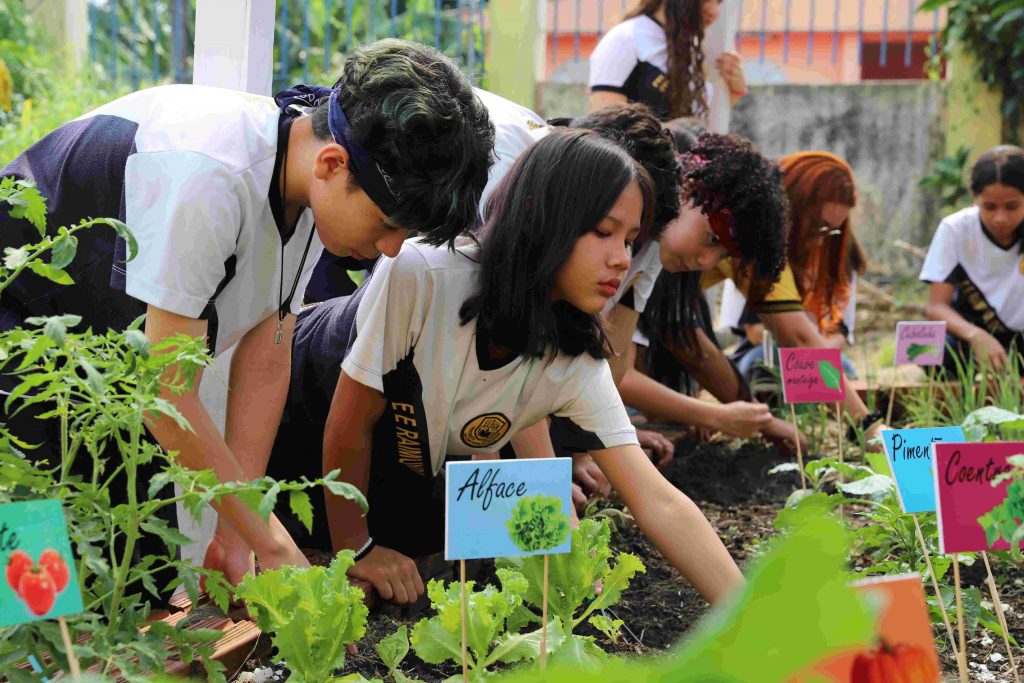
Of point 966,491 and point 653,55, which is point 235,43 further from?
point 966,491

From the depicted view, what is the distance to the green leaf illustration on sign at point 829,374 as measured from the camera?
273cm

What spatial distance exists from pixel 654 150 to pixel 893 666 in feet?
4.91

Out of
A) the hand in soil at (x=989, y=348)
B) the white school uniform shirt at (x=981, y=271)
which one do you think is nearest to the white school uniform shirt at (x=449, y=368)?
the hand in soil at (x=989, y=348)

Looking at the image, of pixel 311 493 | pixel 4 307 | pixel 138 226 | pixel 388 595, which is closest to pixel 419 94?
pixel 138 226

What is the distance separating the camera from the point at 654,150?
7.27ft

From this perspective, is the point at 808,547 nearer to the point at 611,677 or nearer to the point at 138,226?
the point at 611,677

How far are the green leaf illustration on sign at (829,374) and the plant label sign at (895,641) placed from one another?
5.90ft

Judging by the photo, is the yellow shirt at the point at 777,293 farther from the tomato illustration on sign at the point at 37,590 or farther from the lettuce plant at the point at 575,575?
the tomato illustration on sign at the point at 37,590

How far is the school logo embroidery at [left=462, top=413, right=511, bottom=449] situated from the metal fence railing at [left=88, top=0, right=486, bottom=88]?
2445mm

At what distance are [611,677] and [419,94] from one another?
1152mm

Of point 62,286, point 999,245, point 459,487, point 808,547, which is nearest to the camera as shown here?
point 808,547

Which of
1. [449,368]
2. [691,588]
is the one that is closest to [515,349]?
[449,368]

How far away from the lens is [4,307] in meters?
1.61

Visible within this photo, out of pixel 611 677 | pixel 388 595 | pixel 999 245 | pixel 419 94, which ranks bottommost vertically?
pixel 388 595
